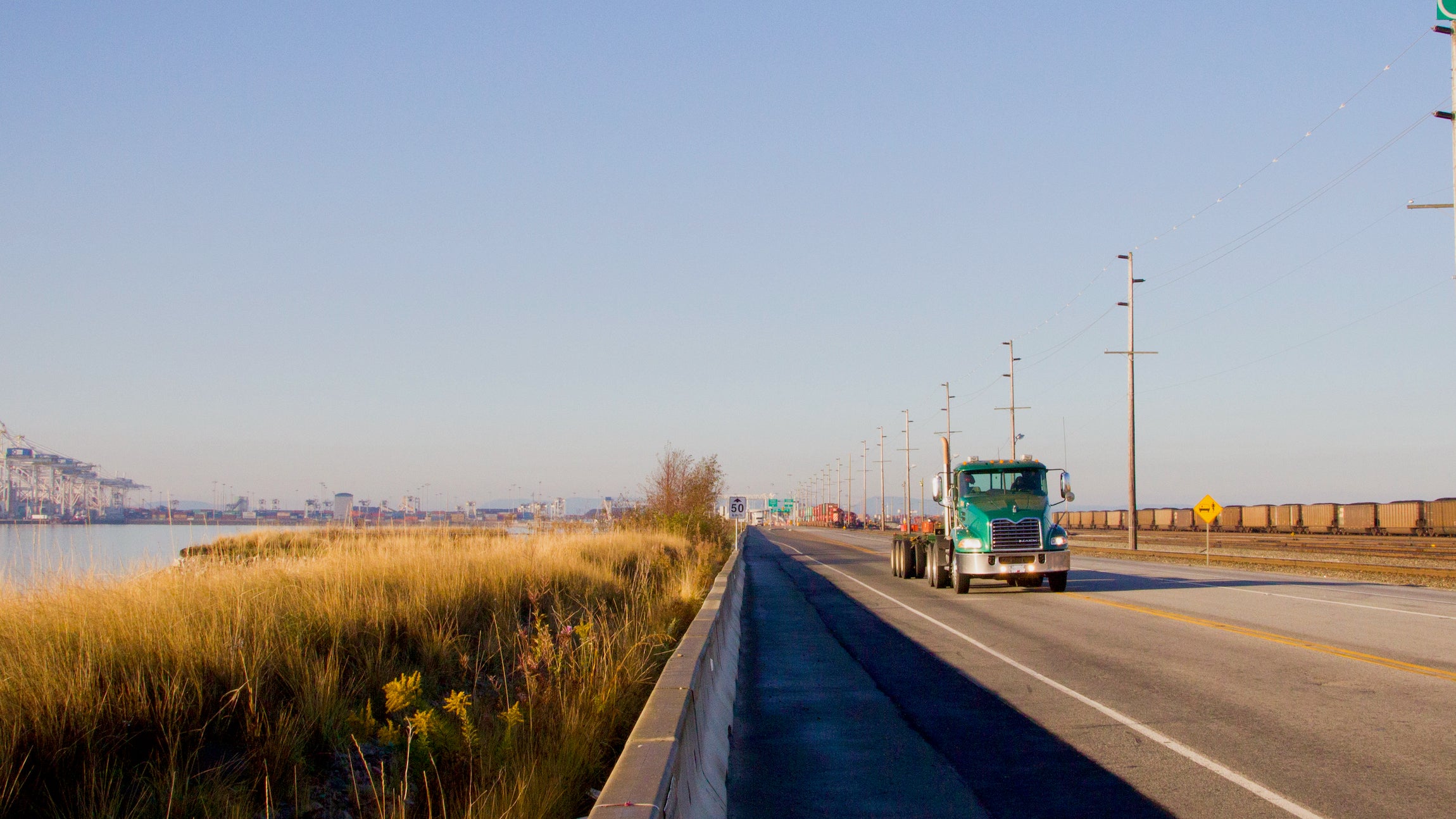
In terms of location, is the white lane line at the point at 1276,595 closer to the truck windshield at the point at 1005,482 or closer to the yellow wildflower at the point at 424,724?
the truck windshield at the point at 1005,482

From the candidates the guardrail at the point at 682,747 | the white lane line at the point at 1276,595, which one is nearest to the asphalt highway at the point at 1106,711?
the white lane line at the point at 1276,595

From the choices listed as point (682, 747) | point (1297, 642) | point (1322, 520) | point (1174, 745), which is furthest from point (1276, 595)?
point (1322, 520)

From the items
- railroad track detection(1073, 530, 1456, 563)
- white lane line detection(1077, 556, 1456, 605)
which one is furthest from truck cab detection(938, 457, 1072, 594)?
railroad track detection(1073, 530, 1456, 563)

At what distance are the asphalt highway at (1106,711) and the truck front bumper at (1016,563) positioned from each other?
283 cm

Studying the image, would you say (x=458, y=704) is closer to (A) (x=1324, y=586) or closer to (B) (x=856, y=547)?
(A) (x=1324, y=586)

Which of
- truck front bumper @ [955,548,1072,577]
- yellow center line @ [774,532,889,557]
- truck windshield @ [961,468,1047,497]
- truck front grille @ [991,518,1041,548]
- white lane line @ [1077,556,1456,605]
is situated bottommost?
yellow center line @ [774,532,889,557]

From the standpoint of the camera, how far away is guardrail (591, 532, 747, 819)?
15.4 ft

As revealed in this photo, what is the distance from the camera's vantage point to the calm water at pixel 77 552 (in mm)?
9289

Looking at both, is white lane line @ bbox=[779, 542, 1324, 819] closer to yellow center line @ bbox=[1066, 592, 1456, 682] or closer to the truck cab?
yellow center line @ bbox=[1066, 592, 1456, 682]

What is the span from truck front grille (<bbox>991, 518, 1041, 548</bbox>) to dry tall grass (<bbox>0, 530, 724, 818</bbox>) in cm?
1337

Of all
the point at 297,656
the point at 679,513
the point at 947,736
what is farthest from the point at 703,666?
the point at 679,513

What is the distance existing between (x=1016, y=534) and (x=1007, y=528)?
23 cm

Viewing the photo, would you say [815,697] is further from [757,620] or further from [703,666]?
[757,620]

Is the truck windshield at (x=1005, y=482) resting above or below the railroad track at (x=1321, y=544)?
above
